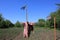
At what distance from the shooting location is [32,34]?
11344mm

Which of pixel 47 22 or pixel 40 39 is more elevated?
pixel 47 22

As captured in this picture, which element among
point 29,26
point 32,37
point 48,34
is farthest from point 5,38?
point 29,26

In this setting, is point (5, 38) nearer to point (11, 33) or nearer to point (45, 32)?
point (11, 33)

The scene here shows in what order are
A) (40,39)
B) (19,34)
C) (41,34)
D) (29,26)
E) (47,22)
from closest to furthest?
(29,26)
(40,39)
(41,34)
(19,34)
(47,22)

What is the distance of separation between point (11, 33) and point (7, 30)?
1.10 feet

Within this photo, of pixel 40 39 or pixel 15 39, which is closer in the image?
pixel 40 39

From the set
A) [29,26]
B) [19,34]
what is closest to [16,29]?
[19,34]

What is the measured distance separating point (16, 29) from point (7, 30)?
2.00ft

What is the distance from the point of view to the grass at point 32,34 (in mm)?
11155

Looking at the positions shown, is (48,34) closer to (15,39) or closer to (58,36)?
(58,36)

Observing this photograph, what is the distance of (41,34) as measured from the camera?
454 inches

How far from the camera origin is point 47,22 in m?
13.4

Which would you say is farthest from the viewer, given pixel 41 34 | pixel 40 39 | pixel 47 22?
pixel 47 22

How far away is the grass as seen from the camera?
Result: 11155 millimetres
